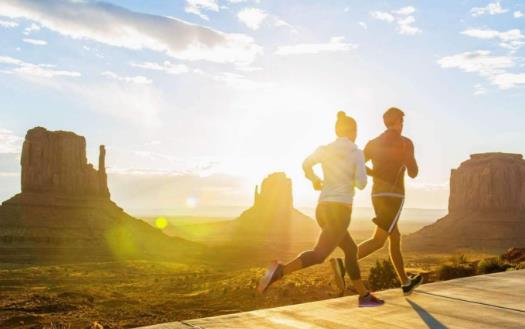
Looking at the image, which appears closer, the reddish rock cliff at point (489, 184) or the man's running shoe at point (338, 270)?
the man's running shoe at point (338, 270)

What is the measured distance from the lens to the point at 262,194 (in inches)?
6737

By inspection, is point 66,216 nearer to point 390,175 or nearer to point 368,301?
point 390,175

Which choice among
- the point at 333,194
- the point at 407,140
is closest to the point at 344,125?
the point at 333,194

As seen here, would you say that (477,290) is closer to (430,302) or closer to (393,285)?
(430,302)

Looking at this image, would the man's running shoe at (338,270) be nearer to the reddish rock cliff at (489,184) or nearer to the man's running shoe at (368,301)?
the man's running shoe at (368,301)

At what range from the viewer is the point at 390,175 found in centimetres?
537

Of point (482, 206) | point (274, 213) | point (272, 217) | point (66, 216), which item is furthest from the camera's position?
point (274, 213)

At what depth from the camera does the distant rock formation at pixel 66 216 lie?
7906 centimetres

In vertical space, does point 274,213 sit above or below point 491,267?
below

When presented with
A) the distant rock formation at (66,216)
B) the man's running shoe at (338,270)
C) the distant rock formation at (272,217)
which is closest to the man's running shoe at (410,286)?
the man's running shoe at (338,270)

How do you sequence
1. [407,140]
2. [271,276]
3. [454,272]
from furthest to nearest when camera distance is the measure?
1. [454,272]
2. [407,140]
3. [271,276]

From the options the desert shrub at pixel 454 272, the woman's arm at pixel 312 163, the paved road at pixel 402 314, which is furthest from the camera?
the desert shrub at pixel 454 272

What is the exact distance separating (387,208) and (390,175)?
13.3 inches

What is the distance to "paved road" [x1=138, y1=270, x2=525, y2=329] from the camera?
11.7 feet
